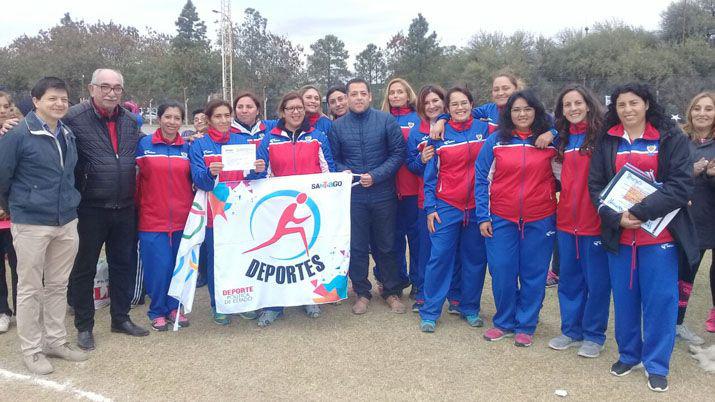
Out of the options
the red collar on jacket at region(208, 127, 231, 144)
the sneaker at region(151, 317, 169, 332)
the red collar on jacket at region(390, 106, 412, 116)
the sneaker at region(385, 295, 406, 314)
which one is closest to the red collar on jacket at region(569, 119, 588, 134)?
the red collar on jacket at region(390, 106, 412, 116)

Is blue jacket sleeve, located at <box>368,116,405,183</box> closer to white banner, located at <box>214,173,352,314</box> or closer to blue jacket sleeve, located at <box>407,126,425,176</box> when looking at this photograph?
blue jacket sleeve, located at <box>407,126,425,176</box>

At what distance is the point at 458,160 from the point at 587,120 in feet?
3.88

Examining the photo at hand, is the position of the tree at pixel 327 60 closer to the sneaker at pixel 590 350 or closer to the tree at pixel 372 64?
the tree at pixel 372 64

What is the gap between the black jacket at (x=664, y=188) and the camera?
3.83 metres

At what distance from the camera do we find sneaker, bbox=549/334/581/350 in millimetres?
4703

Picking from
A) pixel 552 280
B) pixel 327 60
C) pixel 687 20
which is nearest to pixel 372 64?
pixel 327 60

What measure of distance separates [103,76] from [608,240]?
4.27 metres

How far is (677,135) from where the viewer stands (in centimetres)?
394

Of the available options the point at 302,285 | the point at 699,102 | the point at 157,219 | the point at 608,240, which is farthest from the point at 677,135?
the point at 157,219

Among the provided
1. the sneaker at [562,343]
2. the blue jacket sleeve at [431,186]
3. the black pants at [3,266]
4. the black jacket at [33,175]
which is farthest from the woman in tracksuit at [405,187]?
the black pants at [3,266]

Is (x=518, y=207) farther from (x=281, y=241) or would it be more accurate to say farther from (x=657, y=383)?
(x=281, y=241)

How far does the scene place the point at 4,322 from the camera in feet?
16.9

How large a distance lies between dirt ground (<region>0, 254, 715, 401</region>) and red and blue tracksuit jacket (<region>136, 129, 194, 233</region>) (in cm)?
108

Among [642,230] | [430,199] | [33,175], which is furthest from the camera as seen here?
[430,199]
